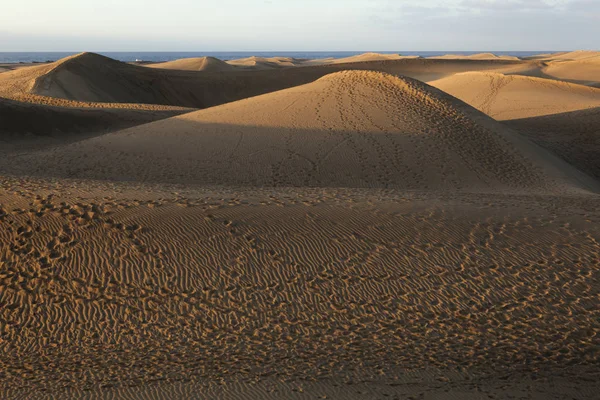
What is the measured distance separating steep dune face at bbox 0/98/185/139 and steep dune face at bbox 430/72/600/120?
40.0 feet

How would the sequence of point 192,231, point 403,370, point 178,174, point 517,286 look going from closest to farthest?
point 403,370, point 517,286, point 192,231, point 178,174

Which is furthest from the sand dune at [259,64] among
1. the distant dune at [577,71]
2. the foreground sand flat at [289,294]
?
the foreground sand flat at [289,294]

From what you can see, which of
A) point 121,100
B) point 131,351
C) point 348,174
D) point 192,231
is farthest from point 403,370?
point 121,100

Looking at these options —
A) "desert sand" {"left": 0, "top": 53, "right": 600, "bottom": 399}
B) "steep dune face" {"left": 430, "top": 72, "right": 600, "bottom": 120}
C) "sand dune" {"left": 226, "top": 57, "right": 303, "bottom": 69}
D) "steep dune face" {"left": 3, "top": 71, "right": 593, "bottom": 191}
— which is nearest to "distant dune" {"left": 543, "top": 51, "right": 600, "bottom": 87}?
"steep dune face" {"left": 430, "top": 72, "right": 600, "bottom": 120}

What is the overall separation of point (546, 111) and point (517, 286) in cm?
1794

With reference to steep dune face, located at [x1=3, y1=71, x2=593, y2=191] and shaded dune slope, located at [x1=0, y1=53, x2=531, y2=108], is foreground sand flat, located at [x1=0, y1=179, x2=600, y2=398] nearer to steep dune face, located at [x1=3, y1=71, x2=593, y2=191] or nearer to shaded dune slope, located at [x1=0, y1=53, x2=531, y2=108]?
steep dune face, located at [x1=3, y1=71, x2=593, y2=191]

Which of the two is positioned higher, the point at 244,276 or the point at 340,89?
the point at 340,89

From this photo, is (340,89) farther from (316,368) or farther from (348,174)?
(316,368)

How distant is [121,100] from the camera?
2666 cm

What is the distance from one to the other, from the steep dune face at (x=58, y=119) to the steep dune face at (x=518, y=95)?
40.0 feet

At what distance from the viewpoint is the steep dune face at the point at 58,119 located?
1588 cm

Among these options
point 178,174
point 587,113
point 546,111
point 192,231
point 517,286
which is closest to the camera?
point 517,286

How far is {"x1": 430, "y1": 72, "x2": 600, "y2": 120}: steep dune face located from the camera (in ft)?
73.4

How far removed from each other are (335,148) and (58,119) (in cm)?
862
